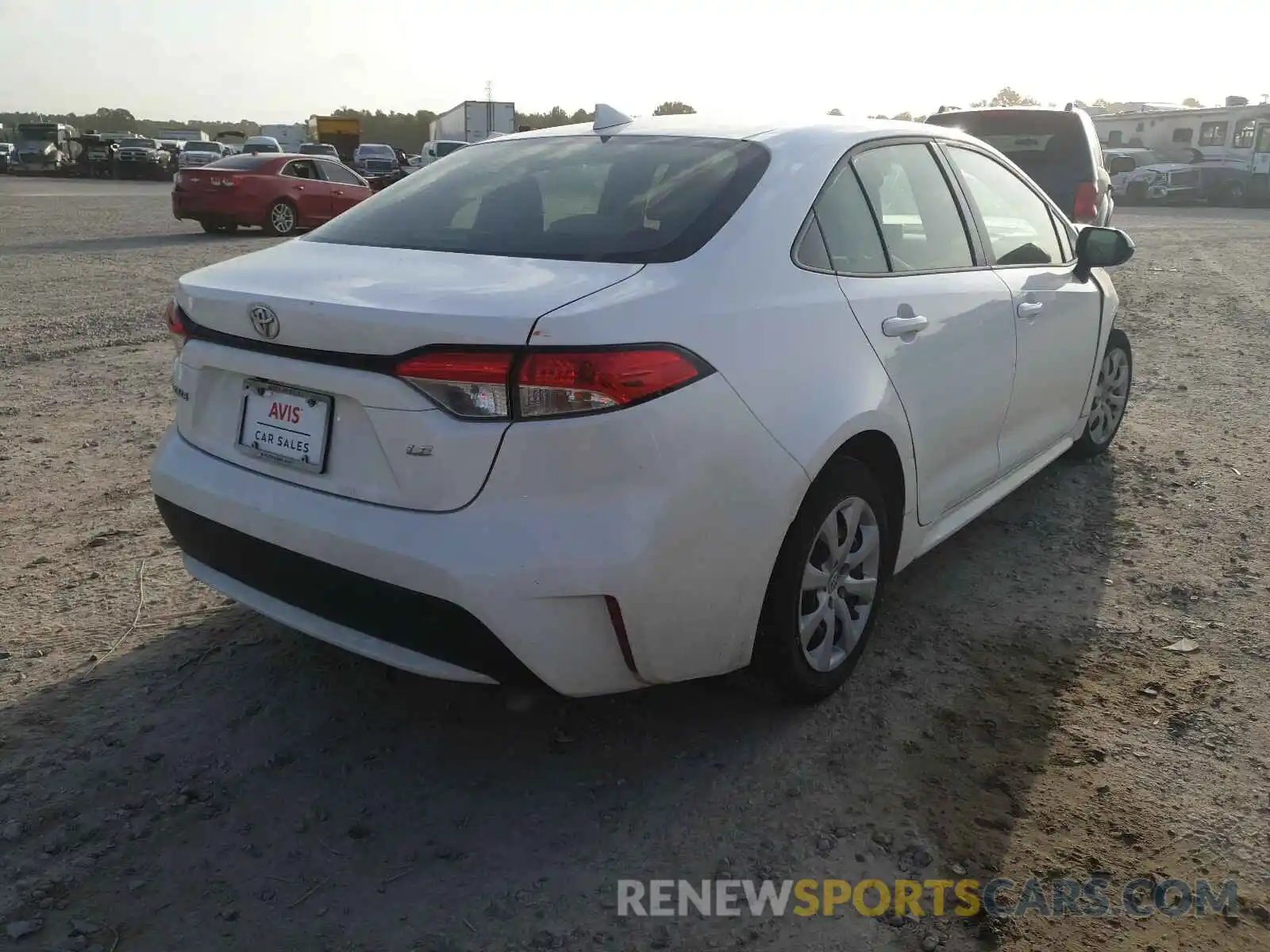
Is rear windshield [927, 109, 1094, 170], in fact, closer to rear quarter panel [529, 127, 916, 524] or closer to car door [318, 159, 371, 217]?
rear quarter panel [529, 127, 916, 524]

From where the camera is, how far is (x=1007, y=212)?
4.15m

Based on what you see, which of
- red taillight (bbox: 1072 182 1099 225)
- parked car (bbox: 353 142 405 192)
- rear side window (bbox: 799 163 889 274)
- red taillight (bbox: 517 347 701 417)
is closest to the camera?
red taillight (bbox: 517 347 701 417)

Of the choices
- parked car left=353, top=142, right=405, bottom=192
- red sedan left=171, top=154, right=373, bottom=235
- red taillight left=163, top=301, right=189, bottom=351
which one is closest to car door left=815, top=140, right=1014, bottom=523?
red taillight left=163, top=301, right=189, bottom=351

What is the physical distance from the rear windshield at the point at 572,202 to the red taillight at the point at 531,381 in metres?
0.42

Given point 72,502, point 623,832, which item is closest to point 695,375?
point 623,832

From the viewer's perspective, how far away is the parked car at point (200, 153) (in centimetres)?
3697

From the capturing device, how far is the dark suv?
30.9ft

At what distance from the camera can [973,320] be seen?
138 inches

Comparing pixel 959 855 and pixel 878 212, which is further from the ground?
pixel 878 212

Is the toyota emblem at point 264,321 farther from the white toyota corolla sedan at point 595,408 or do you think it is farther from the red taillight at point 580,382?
the red taillight at point 580,382

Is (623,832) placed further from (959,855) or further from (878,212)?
(878,212)

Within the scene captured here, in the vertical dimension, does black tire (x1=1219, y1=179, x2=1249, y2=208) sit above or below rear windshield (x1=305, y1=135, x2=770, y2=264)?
above

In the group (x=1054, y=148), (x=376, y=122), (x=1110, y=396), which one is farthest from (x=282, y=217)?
(x=376, y=122)

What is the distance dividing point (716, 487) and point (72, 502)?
3277 mm
